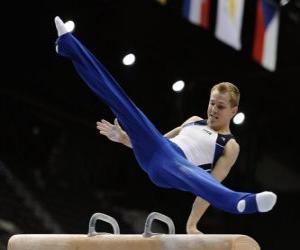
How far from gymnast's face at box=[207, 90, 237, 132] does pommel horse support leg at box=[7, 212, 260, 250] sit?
2.41ft

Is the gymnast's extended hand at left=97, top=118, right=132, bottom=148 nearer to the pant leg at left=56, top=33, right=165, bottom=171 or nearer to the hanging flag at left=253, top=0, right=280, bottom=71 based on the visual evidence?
the pant leg at left=56, top=33, right=165, bottom=171

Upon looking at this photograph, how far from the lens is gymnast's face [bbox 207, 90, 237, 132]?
4.47 meters

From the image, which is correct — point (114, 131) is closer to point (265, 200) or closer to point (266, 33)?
point (265, 200)

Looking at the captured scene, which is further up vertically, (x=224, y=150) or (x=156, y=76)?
(x=156, y=76)

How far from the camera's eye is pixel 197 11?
29.6 feet

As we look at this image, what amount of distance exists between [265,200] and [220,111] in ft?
3.56

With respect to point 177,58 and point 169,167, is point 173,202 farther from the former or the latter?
point 169,167

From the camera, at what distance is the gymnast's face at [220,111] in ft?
14.7

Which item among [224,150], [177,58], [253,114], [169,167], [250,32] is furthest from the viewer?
[253,114]

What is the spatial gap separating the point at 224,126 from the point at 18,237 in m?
1.48

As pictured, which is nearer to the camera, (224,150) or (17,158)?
(224,150)

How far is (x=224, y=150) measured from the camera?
450cm

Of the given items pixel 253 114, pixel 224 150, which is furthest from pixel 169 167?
pixel 253 114

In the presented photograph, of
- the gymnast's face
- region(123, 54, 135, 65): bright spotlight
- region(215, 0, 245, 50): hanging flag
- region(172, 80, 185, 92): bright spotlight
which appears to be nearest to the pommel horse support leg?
the gymnast's face
